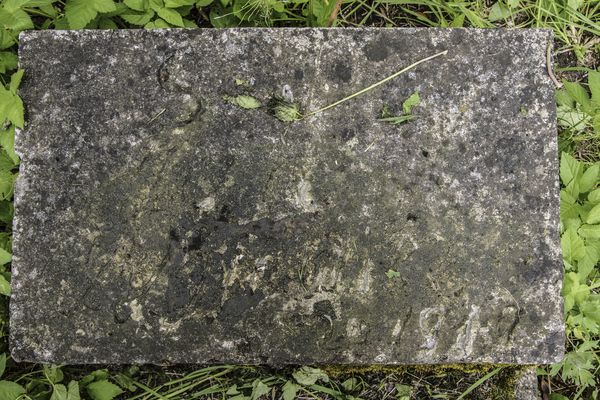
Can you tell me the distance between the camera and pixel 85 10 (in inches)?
79.7

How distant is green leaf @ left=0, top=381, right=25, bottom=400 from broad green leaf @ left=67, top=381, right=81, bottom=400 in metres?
0.16

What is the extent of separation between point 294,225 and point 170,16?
981 millimetres

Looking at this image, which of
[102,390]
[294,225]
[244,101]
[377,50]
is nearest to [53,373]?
[102,390]

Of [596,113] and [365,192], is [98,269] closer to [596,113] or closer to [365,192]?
[365,192]

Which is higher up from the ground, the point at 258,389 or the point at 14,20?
the point at 14,20

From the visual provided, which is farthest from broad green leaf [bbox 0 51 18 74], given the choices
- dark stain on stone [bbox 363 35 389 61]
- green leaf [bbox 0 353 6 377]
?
dark stain on stone [bbox 363 35 389 61]

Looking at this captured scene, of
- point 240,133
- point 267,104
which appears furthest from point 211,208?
point 267,104

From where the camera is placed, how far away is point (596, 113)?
224cm

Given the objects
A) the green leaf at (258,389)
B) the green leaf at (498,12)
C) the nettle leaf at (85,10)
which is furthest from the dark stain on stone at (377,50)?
the green leaf at (258,389)

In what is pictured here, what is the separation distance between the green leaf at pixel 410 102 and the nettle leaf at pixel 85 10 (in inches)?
44.7

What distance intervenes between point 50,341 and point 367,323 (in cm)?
104

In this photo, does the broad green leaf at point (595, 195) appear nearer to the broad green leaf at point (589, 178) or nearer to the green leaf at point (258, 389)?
the broad green leaf at point (589, 178)

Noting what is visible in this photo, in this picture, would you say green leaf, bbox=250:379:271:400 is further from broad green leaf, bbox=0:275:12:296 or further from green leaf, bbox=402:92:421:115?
green leaf, bbox=402:92:421:115

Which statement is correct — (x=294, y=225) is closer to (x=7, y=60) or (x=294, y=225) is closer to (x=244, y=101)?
(x=244, y=101)
